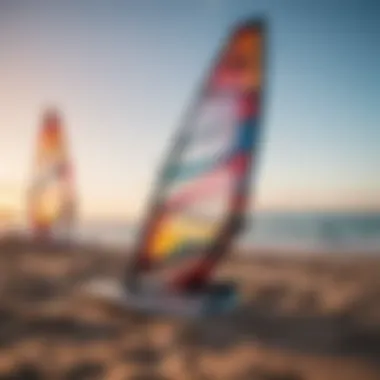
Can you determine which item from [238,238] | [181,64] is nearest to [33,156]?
[181,64]

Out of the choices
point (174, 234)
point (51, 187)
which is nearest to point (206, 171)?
point (174, 234)

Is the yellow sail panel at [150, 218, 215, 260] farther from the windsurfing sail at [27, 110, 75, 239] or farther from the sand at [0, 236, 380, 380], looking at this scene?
the windsurfing sail at [27, 110, 75, 239]

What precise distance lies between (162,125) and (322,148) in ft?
1.21

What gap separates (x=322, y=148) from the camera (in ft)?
4.44

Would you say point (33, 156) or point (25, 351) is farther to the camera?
point (33, 156)

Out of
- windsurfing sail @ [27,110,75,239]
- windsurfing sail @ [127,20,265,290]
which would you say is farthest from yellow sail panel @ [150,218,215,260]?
windsurfing sail @ [27,110,75,239]

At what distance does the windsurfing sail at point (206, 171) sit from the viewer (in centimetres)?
135

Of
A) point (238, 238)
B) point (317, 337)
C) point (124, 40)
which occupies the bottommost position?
point (317, 337)

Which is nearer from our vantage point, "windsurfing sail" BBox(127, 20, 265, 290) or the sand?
the sand

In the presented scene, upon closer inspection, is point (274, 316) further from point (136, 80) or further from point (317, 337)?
point (136, 80)

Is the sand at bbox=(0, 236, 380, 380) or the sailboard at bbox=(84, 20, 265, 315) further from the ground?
the sailboard at bbox=(84, 20, 265, 315)

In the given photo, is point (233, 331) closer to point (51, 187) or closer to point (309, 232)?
point (309, 232)

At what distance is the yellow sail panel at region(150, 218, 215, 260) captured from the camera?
1.37 meters

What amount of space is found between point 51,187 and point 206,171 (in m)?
0.38
